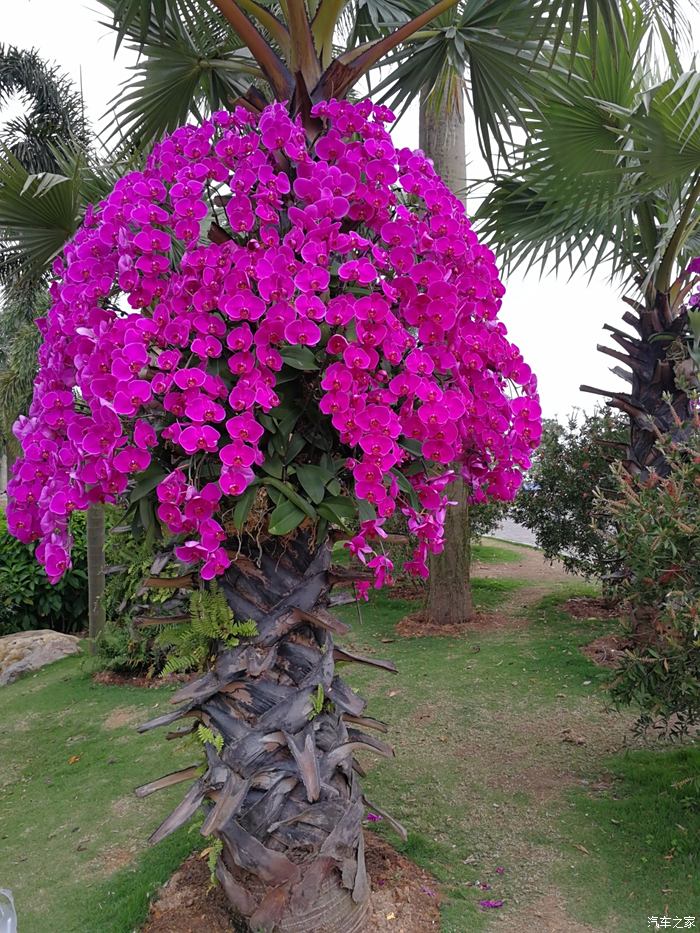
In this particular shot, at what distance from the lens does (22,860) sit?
3742mm

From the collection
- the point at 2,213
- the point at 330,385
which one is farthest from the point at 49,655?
the point at 330,385

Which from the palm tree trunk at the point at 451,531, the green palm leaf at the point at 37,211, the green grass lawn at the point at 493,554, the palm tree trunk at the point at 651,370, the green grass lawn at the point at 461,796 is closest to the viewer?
the green grass lawn at the point at 461,796

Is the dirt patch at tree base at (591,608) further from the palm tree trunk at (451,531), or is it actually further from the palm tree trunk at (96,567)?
the palm tree trunk at (96,567)

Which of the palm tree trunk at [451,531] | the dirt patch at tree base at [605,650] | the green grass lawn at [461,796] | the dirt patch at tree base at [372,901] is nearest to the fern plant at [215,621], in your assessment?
the dirt patch at tree base at [372,901]

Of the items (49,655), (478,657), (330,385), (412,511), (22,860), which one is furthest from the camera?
(49,655)

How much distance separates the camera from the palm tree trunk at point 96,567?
7039 millimetres

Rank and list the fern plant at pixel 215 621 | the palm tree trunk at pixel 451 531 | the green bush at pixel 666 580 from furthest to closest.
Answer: the palm tree trunk at pixel 451 531 < the green bush at pixel 666 580 < the fern plant at pixel 215 621

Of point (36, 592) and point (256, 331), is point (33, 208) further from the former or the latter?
point (36, 592)

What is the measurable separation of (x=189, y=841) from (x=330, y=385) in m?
2.70

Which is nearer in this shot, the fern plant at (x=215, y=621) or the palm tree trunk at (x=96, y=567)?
the fern plant at (x=215, y=621)

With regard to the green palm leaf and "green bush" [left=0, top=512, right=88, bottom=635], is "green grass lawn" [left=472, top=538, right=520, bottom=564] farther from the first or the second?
the green palm leaf

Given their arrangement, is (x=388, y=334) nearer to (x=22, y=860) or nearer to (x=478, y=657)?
(x=22, y=860)

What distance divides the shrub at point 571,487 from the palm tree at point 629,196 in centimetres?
218

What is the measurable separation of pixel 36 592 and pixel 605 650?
6359mm
